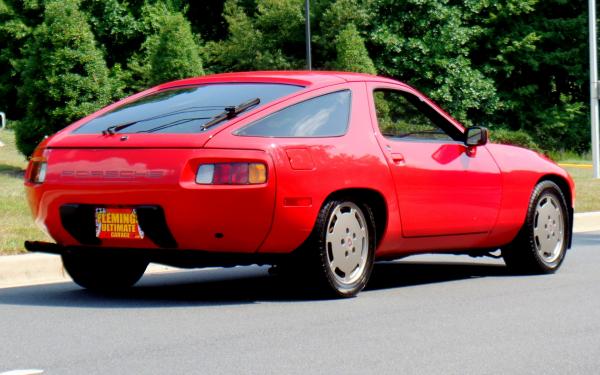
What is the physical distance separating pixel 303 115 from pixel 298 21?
3660 cm

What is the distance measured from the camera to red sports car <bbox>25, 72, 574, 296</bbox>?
24.3 ft

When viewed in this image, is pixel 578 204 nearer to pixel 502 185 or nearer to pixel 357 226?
pixel 502 185

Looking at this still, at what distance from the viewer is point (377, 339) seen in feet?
21.2

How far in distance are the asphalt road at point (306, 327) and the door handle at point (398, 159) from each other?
920 millimetres

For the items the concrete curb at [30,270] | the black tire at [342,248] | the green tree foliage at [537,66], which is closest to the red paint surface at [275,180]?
the black tire at [342,248]

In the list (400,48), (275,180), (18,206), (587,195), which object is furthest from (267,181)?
(400,48)

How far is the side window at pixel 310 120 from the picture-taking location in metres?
7.70

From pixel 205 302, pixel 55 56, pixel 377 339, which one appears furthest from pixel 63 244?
pixel 55 56

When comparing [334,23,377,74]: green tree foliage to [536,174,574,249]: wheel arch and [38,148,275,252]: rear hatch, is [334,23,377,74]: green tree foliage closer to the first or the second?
[536,174,574,249]: wheel arch

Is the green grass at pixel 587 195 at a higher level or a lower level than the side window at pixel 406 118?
lower

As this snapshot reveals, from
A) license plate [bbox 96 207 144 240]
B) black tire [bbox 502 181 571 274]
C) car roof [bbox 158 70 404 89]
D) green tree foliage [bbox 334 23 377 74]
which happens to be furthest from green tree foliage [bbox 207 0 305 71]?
license plate [bbox 96 207 144 240]

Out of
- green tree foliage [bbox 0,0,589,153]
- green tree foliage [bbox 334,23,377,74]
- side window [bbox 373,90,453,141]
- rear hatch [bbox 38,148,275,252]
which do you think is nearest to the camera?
rear hatch [bbox 38,148,275,252]

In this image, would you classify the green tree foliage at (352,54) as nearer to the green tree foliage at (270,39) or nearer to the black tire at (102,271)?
the green tree foliage at (270,39)

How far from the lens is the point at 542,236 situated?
974cm
